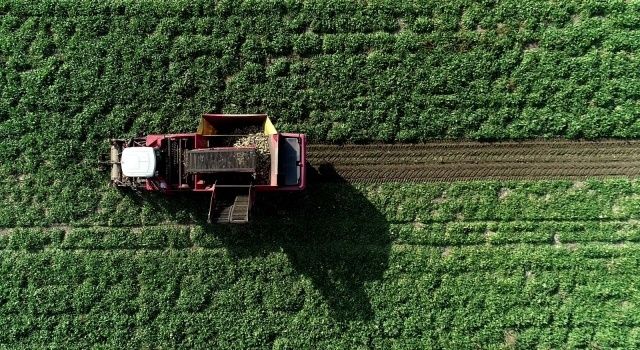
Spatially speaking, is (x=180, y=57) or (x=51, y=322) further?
(x=180, y=57)

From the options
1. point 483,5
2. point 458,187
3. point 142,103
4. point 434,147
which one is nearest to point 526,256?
point 458,187

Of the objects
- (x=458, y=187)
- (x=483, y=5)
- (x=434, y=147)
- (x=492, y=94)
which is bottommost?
(x=458, y=187)

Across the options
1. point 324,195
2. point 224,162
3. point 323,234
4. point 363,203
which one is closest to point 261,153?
point 224,162

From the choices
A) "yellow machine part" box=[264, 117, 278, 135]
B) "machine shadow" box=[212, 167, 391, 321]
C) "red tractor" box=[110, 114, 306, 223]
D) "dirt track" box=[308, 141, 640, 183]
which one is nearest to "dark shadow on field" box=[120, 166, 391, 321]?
"machine shadow" box=[212, 167, 391, 321]

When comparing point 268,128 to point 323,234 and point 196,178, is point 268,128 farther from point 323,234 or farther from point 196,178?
point 323,234

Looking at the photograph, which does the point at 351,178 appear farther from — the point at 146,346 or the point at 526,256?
the point at 146,346
